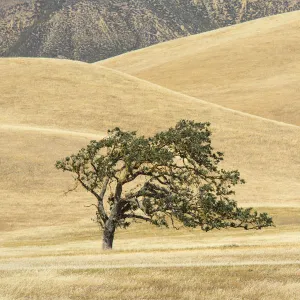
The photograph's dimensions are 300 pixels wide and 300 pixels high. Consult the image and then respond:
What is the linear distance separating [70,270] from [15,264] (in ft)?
19.0

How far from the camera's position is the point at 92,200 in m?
75.2

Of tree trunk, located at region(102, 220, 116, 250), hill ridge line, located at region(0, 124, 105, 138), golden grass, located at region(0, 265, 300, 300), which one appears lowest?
tree trunk, located at region(102, 220, 116, 250)

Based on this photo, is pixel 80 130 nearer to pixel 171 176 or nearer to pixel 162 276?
pixel 171 176

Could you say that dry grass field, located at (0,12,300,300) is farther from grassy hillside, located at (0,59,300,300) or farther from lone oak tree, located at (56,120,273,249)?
lone oak tree, located at (56,120,273,249)

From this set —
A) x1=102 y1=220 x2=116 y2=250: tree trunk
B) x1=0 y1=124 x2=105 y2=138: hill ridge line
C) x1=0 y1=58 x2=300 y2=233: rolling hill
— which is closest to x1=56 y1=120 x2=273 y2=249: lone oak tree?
x1=102 y1=220 x2=116 y2=250: tree trunk

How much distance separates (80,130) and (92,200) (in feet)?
118

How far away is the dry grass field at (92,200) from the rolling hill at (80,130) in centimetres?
16

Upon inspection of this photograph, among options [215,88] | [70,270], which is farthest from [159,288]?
[215,88]

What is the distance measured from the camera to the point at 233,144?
108m

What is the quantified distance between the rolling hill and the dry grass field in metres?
0.16

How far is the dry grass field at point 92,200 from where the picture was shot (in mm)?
21500

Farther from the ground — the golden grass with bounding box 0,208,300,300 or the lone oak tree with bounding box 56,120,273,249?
the lone oak tree with bounding box 56,120,273,249

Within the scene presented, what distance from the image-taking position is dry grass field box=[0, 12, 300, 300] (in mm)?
21500

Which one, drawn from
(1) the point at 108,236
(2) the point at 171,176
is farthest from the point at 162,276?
(1) the point at 108,236
